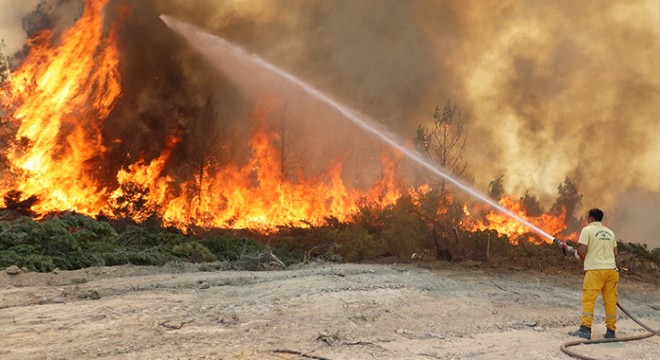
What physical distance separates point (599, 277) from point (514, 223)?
33.5 feet

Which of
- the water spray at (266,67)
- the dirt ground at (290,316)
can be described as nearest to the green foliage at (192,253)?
the dirt ground at (290,316)

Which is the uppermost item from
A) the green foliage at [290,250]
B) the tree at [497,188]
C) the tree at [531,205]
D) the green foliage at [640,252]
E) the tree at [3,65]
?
the tree at [3,65]

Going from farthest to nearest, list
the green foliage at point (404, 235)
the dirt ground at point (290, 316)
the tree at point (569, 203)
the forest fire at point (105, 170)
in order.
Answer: the tree at point (569, 203) → the forest fire at point (105, 170) → the green foliage at point (404, 235) → the dirt ground at point (290, 316)

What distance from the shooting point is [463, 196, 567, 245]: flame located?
53.3 ft

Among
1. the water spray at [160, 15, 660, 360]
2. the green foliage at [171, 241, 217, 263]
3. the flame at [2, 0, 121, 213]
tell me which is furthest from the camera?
the water spray at [160, 15, 660, 360]

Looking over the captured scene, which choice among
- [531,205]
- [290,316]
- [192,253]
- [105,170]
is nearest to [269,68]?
[105,170]

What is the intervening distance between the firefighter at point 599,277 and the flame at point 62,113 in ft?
43.3

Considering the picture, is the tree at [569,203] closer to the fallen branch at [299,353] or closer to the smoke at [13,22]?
the fallen branch at [299,353]

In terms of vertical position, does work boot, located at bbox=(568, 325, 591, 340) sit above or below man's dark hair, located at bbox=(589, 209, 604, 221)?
below

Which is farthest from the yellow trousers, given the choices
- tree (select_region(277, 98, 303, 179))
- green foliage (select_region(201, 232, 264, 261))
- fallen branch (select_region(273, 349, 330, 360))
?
tree (select_region(277, 98, 303, 179))

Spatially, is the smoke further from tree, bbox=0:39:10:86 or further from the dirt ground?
the dirt ground

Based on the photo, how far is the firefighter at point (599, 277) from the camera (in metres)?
7.13

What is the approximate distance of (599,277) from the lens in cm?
720

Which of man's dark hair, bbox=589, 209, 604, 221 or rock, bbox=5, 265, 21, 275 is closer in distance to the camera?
man's dark hair, bbox=589, 209, 604, 221
